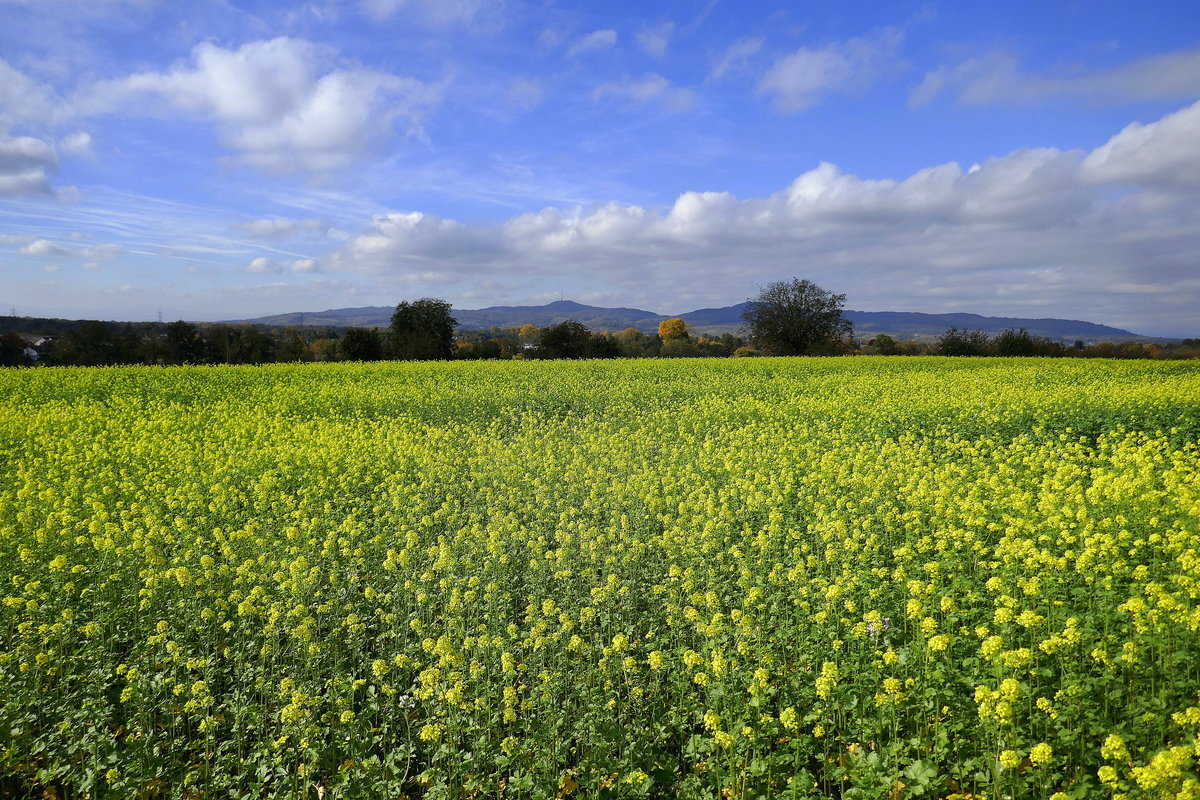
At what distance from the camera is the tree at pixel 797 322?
221ft

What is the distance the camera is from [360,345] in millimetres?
63062

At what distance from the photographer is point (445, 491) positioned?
11.3 m

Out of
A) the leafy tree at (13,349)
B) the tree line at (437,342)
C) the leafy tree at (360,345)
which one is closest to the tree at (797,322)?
the tree line at (437,342)

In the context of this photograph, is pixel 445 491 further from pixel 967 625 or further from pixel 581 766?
pixel 967 625

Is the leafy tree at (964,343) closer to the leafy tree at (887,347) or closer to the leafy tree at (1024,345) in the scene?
the leafy tree at (1024,345)

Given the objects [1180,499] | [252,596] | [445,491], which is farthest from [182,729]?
[1180,499]

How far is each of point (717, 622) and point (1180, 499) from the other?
22.2 feet

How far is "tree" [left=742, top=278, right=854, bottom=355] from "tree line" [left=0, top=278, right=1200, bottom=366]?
0.36 ft

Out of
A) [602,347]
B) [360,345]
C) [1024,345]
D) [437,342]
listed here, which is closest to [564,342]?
[602,347]

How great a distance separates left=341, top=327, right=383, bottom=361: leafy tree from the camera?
62656 mm

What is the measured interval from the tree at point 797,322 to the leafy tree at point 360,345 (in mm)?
39969

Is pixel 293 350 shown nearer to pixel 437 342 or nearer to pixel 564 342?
pixel 437 342

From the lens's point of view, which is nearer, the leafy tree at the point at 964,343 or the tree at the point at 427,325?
the leafy tree at the point at 964,343

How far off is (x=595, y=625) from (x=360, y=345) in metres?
62.0
